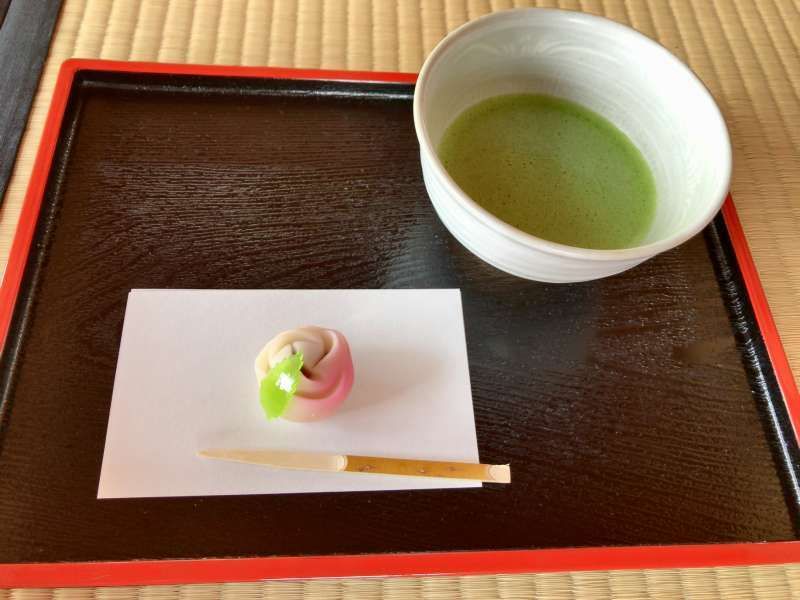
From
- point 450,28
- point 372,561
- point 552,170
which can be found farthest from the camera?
point 450,28

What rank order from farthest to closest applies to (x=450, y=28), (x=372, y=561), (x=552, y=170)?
1. (x=450, y=28)
2. (x=552, y=170)
3. (x=372, y=561)

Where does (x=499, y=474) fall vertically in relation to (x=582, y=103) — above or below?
below

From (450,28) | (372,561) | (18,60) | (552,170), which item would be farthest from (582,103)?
(18,60)

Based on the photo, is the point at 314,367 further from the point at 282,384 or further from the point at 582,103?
the point at 582,103

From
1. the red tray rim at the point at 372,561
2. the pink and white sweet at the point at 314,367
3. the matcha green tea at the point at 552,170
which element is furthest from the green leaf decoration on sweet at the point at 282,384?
the matcha green tea at the point at 552,170

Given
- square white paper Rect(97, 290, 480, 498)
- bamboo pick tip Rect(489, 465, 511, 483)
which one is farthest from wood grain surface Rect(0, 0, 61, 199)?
bamboo pick tip Rect(489, 465, 511, 483)

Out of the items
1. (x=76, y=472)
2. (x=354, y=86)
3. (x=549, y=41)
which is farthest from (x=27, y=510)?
(x=549, y=41)
